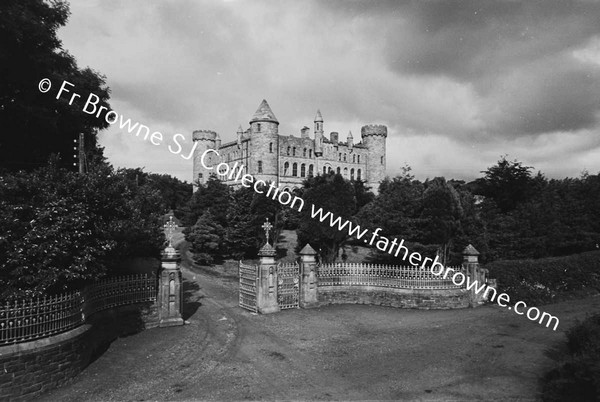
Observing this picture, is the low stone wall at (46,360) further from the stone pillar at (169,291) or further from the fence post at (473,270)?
the fence post at (473,270)

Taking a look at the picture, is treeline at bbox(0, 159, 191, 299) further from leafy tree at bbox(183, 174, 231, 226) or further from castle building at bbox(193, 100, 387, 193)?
castle building at bbox(193, 100, 387, 193)

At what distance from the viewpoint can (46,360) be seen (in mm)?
8430

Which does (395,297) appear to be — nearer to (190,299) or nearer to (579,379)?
(190,299)

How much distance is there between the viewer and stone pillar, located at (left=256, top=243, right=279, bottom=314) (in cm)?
1557

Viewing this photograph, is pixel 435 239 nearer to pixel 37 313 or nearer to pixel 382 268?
Result: pixel 382 268

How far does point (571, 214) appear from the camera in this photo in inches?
1135

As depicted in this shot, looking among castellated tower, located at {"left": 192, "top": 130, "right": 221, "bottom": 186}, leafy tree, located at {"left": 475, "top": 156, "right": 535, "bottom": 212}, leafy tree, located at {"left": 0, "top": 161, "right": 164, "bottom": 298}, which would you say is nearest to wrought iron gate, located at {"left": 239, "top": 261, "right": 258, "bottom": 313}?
leafy tree, located at {"left": 0, "top": 161, "right": 164, "bottom": 298}

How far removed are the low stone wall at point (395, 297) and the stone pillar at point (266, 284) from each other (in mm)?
2121

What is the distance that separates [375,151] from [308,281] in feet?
197

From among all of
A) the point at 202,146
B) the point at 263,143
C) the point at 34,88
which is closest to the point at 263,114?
the point at 263,143

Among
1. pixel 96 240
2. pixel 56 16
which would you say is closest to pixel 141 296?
pixel 96 240

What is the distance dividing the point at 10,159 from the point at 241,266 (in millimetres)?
9668

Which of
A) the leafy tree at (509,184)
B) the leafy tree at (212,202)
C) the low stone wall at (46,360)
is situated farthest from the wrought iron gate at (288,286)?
the leafy tree at (509,184)

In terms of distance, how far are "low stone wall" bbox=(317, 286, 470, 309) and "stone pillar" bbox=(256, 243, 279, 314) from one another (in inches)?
83.5
